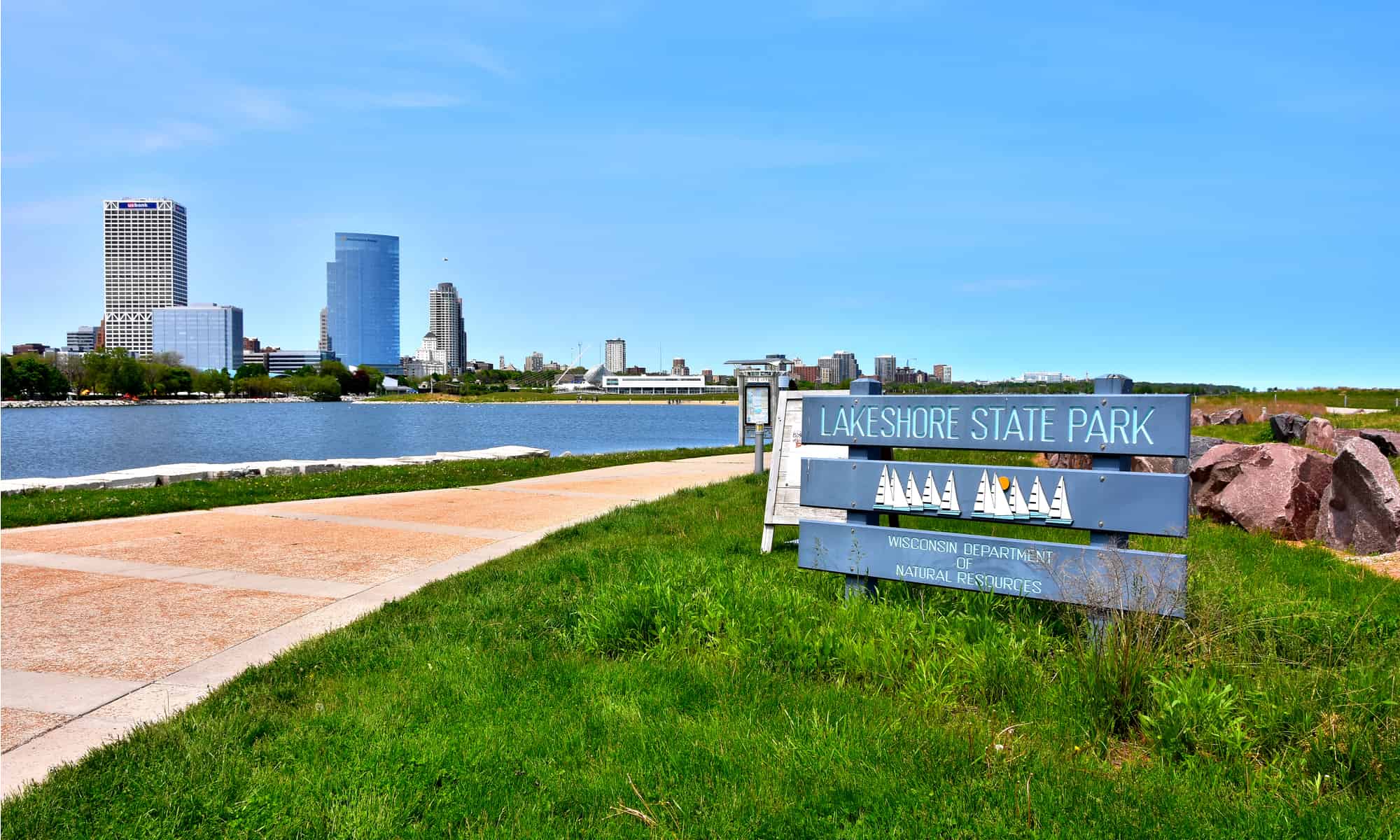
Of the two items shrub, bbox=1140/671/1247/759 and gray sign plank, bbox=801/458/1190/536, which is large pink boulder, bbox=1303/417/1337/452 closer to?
gray sign plank, bbox=801/458/1190/536

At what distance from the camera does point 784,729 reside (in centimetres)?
396

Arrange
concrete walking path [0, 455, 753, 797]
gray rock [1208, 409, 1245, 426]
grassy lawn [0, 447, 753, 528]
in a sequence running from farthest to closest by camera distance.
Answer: gray rock [1208, 409, 1245, 426] < grassy lawn [0, 447, 753, 528] < concrete walking path [0, 455, 753, 797]

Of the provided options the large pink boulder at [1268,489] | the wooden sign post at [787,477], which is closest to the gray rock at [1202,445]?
the large pink boulder at [1268,489]

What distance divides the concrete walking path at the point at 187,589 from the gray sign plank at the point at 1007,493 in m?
3.60

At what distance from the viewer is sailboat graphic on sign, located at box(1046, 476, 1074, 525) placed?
5.04 meters

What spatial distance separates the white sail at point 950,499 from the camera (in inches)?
213

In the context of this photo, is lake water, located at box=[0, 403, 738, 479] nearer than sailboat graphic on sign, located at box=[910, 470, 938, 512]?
No

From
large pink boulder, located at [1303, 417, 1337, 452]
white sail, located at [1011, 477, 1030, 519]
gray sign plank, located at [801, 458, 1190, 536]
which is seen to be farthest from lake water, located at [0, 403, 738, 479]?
white sail, located at [1011, 477, 1030, 519]

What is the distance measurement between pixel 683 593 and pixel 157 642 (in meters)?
3.44

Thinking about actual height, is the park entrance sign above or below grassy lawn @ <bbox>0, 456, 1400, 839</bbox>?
above

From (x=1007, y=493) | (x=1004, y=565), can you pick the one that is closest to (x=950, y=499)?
(x=1007, y=493)

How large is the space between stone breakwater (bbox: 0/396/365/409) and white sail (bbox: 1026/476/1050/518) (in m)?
134

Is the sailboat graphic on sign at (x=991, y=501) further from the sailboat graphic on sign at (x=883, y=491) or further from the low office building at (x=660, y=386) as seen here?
the low office building at (x=660, y=386)

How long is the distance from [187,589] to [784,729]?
18.1 feet
